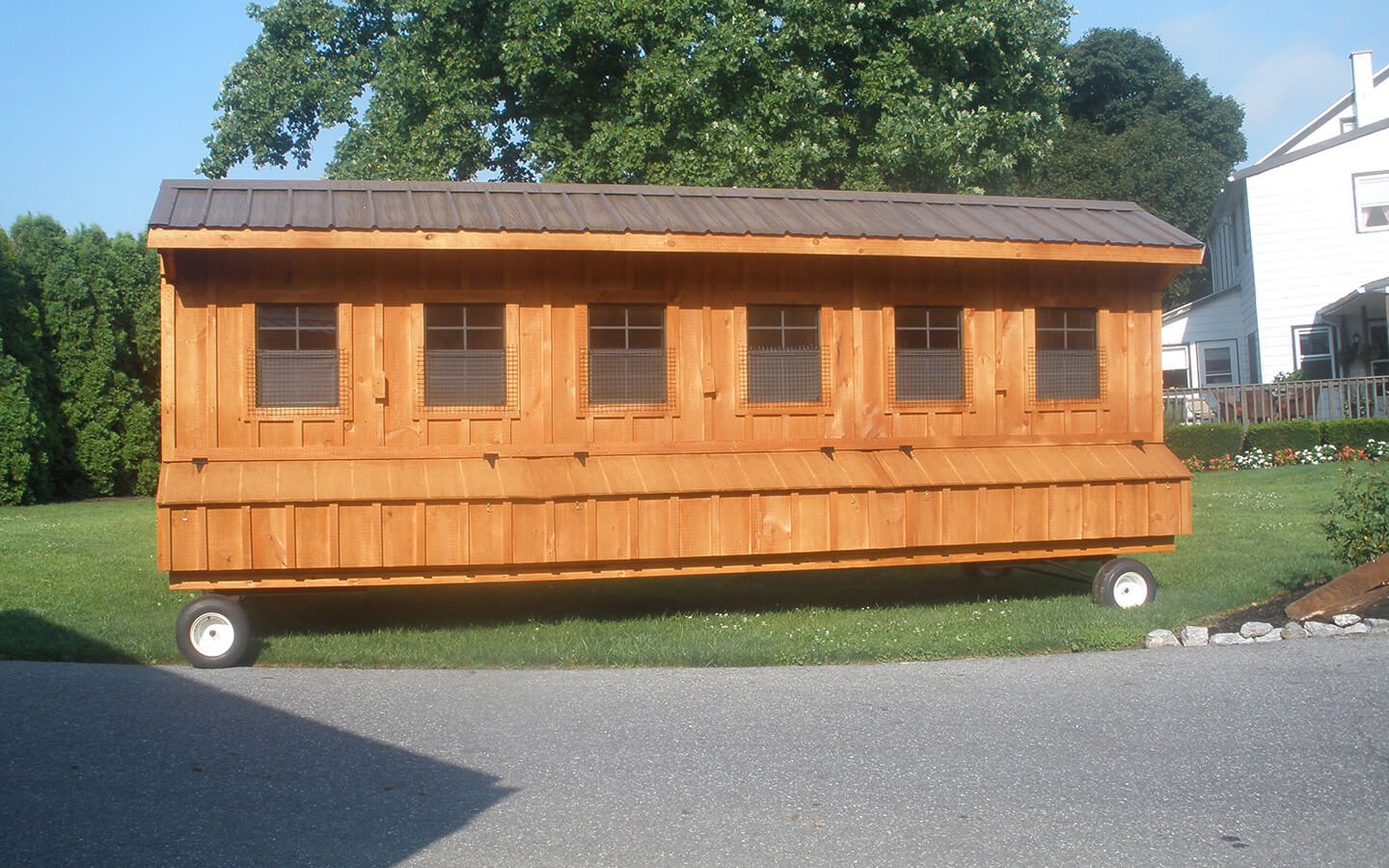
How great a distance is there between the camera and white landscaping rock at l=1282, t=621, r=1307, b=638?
9.10 m

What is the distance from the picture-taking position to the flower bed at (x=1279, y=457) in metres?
21.3

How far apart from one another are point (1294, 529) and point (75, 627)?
12.9 m

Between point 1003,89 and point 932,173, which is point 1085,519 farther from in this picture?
point 1003,89

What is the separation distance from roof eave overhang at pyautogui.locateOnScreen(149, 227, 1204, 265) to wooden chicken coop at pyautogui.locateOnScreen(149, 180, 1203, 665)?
0.07ft

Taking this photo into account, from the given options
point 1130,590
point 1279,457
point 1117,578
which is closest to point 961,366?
point 1117,578

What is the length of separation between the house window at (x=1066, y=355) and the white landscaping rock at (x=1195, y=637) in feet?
7.93

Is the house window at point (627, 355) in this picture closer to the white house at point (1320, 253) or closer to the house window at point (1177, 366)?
the white house at point (1320, 253)

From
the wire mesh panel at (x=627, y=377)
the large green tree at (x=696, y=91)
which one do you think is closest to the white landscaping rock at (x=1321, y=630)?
the wire mesh panel at (x=627, y=377)

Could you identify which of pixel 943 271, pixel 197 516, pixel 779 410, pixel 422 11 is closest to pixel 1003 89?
pixel 422 11

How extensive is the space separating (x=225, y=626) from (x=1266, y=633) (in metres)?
7.60

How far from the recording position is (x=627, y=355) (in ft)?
32.5

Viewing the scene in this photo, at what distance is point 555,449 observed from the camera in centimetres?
962

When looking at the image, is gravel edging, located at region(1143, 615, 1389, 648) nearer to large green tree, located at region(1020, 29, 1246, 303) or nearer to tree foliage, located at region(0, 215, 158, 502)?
tree foliage, located at region(0, 215, 158, 502)

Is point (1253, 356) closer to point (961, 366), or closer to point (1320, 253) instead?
point (1320, 253)
